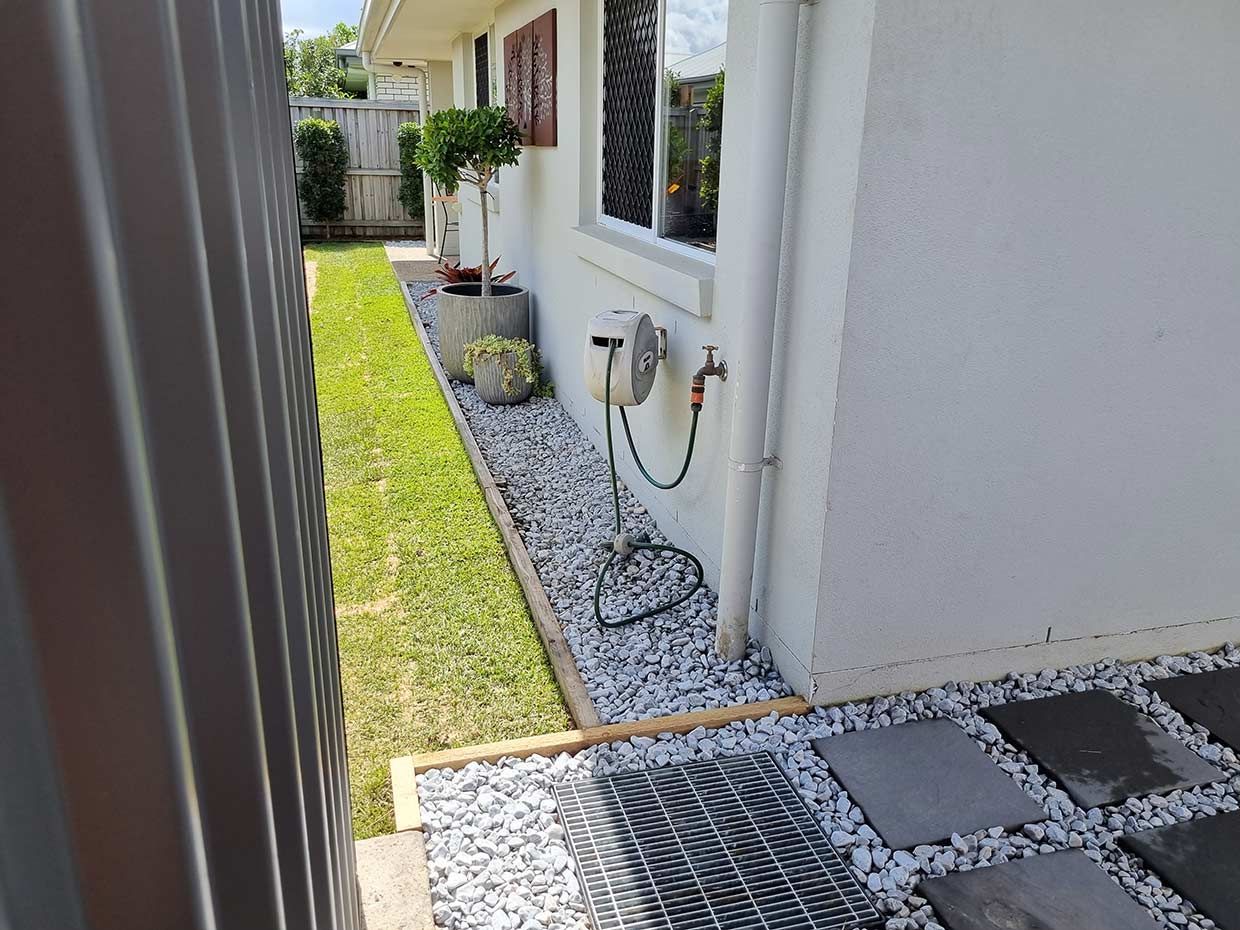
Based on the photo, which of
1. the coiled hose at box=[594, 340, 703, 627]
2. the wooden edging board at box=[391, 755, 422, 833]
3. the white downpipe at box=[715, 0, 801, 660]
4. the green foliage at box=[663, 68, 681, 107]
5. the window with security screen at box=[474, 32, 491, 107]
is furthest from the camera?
the window with security screen at box=[474, 32, 491, 107]

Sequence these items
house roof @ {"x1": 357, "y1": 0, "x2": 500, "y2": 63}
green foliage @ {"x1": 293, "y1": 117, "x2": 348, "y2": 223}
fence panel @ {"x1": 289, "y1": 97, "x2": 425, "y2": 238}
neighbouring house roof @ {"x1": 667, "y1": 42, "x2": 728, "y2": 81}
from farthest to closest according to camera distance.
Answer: fence panel @ {"x1": 289, "y1": 97, "x2": 425, "y2": 238} → green foliage @ {"x1": 293, "y1": 117, "x2": 348, "y2": 223} → house roof @ {"x1": 357, "y1": 0, "x2": 500, "y2": 63} → neighbouring house roof @ {"x1": 667, "y1": 42, "x2": 728, "y2": 81}

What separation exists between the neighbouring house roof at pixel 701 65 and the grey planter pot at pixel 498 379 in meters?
2.72

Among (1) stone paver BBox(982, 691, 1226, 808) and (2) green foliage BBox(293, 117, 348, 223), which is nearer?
(1) stone paver BBox(982, 691, 1226, 808)

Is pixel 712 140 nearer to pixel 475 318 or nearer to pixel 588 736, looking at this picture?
pixel 588 736

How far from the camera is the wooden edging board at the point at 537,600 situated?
3152 millimetres

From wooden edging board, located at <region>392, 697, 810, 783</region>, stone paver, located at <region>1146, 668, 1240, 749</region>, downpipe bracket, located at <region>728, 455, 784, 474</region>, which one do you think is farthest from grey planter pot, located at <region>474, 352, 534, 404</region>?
stone paver, located at <region>1146, 668, 1240, 749</region>

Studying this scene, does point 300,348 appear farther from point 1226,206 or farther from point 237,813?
point 1226,206

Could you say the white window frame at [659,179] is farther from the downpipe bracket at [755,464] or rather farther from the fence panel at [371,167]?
the fence panel at [371,167]

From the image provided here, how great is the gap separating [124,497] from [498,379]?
607 centimetres

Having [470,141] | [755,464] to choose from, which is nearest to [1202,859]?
[755,464]

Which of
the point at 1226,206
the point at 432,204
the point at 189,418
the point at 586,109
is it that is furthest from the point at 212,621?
the point at 432,204

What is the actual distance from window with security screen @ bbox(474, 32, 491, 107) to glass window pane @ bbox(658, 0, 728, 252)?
514 cm

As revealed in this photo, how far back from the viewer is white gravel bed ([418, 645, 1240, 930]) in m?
2.35

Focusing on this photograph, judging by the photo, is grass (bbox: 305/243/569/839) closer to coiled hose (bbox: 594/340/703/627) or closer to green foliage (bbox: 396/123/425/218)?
coiled hose (bbox: 594/340/703/627)
